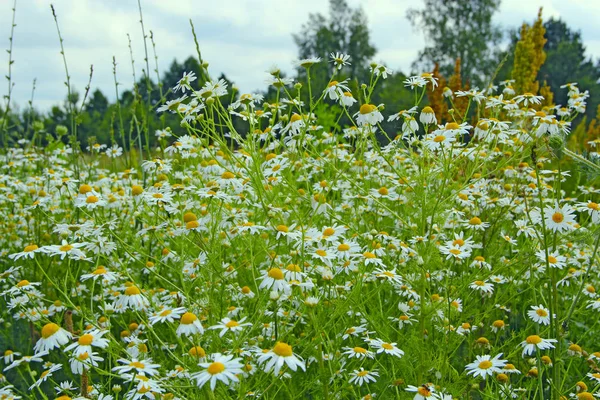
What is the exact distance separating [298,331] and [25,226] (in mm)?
2778

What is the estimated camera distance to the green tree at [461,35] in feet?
90.3

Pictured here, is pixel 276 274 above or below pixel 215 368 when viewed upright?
above

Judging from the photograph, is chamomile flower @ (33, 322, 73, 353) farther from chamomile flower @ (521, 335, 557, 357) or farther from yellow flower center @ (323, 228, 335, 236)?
chamomile flower @ (521, 335, 557, 357)

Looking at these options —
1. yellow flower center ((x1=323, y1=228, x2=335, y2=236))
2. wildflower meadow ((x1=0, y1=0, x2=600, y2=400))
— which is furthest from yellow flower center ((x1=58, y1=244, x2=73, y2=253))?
yellow flower center ((x1=323, y1=228, x2=335, y2=236))

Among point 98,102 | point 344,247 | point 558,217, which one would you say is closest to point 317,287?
point 344,247

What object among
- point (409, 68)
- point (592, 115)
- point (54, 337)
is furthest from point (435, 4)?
point (54, 337)

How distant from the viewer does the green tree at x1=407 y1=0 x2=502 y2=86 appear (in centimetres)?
2752

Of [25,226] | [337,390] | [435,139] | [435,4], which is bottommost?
[337,390]

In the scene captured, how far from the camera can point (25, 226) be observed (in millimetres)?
4574

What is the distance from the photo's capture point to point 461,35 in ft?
90.4

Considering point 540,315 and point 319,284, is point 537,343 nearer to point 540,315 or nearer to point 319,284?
point 540,315

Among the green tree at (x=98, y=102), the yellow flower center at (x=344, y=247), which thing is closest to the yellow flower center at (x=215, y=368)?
→ the yellow flower center at (x=344, y=247)

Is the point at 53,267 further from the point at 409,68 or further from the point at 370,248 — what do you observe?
the point at 409,68

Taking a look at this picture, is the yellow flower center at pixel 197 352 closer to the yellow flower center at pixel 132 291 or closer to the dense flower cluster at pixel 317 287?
the dense flower cluster at pixel 317 287
